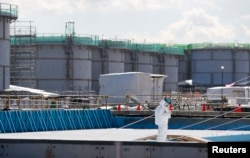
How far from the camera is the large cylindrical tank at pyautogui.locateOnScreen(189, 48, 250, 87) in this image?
321ft

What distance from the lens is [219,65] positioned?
97688 mm

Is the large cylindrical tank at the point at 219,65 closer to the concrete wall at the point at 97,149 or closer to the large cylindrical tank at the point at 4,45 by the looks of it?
the large cylindrical tank at the point at 4,45

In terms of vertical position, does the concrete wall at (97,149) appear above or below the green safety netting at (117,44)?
below

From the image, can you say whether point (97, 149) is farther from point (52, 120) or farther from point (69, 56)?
point (69, 56)

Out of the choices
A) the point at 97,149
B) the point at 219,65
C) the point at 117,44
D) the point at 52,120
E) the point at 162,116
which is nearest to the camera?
the point at 97,149

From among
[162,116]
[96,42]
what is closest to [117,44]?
[96,42]

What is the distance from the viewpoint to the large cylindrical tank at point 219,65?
97.8 m

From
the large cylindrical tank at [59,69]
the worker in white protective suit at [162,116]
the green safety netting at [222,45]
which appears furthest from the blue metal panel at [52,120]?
the green safety netting at [222,45]

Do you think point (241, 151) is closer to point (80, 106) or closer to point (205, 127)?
point (205, 127)

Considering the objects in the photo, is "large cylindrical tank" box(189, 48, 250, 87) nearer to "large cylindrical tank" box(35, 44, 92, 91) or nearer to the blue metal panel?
"large cylindrical tank" box(35, 44, 92, 91)

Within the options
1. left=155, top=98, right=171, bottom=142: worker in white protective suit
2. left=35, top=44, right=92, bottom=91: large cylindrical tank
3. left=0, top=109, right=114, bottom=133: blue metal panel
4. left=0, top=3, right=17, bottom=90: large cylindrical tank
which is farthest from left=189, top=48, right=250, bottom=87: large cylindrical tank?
left=155, top=98, right=171, bottom=142: worker in white protective suit

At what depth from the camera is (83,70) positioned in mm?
73500

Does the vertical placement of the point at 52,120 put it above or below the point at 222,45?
below

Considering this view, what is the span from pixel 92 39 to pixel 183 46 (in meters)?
Result: 33.5
